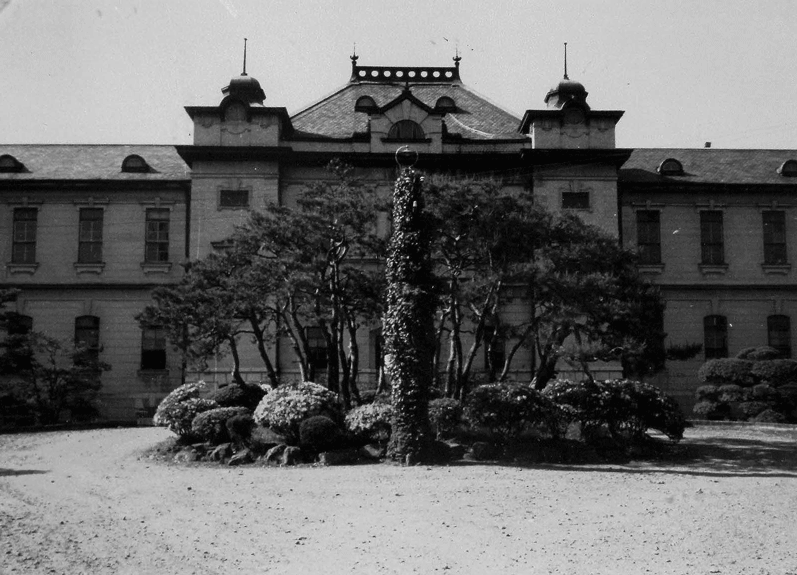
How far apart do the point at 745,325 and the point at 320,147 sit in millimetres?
16001

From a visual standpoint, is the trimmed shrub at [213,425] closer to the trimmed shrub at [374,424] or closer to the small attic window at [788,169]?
the trimmed shrub at [374,424]

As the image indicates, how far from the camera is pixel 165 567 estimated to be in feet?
26.3

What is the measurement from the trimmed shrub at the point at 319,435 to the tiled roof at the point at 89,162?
16664 millimetres

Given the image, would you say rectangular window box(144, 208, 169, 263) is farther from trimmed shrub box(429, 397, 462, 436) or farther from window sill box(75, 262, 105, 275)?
trimmed shrub box(429, 397, 462, 436)

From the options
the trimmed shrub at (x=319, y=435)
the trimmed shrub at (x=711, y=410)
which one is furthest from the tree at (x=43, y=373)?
the trimmed shrub at (x=711, y=410)

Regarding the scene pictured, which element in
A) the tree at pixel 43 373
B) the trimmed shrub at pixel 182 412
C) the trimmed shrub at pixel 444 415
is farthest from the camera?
the tree at pixel 43 373

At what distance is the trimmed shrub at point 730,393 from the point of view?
2464 centimetres

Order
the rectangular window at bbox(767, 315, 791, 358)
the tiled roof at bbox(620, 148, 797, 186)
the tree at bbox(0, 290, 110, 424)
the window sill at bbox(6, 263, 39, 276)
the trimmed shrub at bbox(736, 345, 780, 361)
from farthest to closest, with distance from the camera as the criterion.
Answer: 1. the tiled roof at bbox(620, 148, 797, 186)
2. the rectangular window at bbox(767, 315, 791, 358)
3. the window sill at bbox(6, 263, 39, 276)
4. the trimmed shrub at bbox(736, 345, 780, 361)
5. the tree at bbox(0, 290, 110, 424)

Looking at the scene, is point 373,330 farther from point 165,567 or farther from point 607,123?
point 165,567

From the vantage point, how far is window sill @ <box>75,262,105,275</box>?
2983 cm

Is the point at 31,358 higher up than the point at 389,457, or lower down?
higher up

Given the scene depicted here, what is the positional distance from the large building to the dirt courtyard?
14.1 metres

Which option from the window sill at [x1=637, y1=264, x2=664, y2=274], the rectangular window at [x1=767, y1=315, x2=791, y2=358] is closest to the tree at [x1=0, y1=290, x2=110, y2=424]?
the window sill at [x1=637, y1=264, x2=664, y2=274]

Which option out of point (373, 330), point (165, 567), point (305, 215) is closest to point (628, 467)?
point (305, 215)
